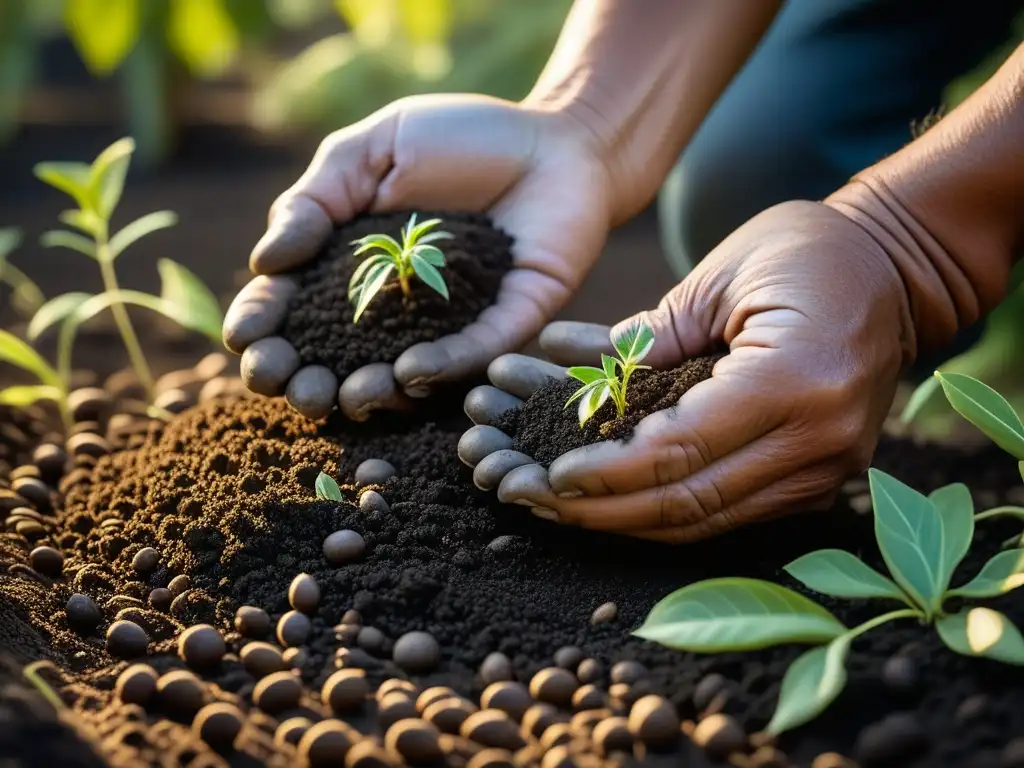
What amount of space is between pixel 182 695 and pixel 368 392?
62 centimetres

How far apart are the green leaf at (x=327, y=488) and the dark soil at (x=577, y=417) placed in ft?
0.85

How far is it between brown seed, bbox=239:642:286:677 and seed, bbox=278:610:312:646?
0.14 feet

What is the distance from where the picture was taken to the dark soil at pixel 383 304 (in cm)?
179

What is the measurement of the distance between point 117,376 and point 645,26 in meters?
1.53

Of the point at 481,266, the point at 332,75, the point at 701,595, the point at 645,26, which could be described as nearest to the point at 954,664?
the point at 701,595

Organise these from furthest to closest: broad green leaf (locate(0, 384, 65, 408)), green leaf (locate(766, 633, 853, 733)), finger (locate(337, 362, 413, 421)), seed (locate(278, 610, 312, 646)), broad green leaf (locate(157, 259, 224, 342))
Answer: broad green leaf (locate(157, 259, 224, 342)), broad green leaf (locate(0, 384, 65, 408)), finger (locate(337, 362, 413, 421)), seed (locate(278, 610, 312, 646)), green leaf (locate(766, 633, 853, 733))

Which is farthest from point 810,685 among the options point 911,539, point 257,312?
point 257,312

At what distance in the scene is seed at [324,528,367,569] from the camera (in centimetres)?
147

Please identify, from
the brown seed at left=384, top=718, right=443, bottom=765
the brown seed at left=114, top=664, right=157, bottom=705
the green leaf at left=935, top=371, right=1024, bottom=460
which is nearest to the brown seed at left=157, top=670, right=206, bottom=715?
the brown seed at left=114, top=664, right=157, bottom=705

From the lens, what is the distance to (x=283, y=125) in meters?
5.59

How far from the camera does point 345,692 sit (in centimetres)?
122

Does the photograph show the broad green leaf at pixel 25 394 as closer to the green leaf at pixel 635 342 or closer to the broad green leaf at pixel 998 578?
the green leaf at pixel 635 342

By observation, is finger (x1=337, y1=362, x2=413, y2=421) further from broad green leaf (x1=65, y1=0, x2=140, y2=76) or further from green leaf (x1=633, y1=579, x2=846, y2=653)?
broad green leaf (x1=65, y1=0, x2=140, y2=76)

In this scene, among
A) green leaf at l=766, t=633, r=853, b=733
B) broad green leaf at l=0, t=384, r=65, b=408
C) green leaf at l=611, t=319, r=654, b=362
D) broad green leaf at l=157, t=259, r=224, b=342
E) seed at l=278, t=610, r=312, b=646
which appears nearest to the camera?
green leaf at l=766, t=633, r=853, b=733
